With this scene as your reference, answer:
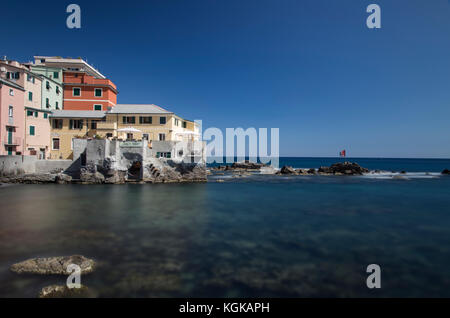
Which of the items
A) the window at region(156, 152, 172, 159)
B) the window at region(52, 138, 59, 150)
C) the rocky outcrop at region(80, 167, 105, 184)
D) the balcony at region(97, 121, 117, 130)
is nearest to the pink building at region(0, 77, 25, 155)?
the window at region(52, 138, 59, 150)

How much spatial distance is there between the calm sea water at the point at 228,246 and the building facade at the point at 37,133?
16.1 m

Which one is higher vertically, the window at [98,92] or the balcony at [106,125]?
the window at [98,92]

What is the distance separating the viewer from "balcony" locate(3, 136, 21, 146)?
33.5 metres

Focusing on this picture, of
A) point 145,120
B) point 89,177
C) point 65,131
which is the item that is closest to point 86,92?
point 65,131

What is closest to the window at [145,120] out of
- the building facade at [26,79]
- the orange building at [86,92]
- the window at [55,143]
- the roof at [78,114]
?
the roof at [78,114]

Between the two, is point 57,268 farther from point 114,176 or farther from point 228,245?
point 114,176

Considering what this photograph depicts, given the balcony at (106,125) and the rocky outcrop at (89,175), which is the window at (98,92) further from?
the rocky outcrop at (89,175)

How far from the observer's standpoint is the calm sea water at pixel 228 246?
866 cm

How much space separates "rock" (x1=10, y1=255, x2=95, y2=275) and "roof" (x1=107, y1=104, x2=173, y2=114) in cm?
3367

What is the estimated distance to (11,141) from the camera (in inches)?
1350

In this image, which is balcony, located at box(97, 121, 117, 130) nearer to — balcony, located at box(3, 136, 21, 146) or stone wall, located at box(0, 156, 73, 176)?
stone wall, located at box(0, 156, 73, 176)

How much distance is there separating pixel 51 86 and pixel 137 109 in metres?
16.7
